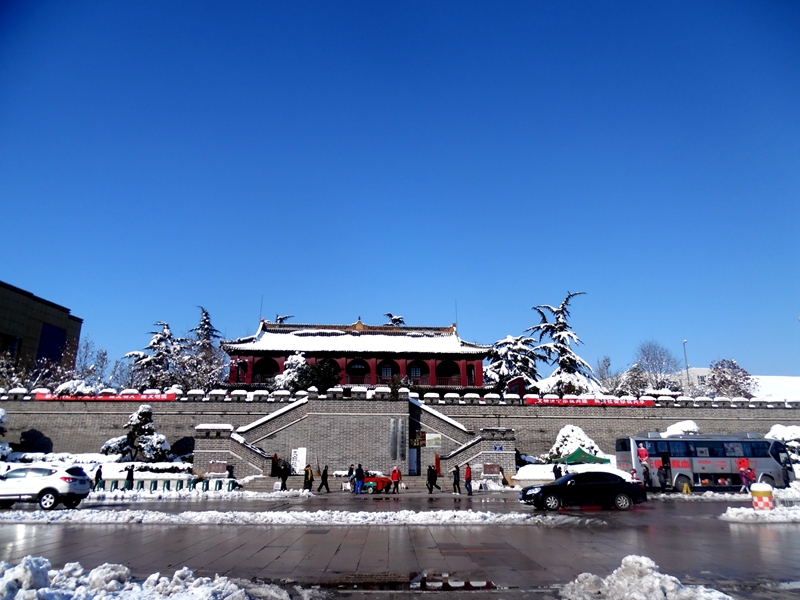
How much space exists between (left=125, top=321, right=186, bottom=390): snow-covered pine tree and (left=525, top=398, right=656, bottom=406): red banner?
31.0m

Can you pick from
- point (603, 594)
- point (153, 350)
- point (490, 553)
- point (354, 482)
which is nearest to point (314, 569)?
point (490, 553)

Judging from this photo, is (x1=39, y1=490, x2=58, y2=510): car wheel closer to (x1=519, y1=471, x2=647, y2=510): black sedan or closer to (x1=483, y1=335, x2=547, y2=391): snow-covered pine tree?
(x1=519, y1=471, x2=647, y2=510): black sedan

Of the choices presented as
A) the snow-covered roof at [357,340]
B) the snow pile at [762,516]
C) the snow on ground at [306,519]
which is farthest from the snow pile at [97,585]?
the snow-covered roof at [357,340]

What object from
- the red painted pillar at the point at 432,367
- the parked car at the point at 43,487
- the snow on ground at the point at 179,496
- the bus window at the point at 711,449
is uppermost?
the red painted pillar at the point at 432,367

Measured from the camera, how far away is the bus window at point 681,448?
26.0 metres

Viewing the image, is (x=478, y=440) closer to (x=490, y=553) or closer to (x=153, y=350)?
(x=490, y=553)

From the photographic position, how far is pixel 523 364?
166ft

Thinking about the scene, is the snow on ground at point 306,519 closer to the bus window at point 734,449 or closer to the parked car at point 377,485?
the parked car at point 377,485

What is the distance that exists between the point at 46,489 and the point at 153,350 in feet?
129

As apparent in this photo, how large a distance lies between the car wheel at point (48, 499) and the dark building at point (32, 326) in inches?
2045

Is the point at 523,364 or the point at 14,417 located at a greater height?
the point at 523,364

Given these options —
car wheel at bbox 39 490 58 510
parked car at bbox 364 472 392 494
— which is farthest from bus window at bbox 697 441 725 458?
car wheel at bbox 39 490 58 510

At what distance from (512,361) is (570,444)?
20.0m

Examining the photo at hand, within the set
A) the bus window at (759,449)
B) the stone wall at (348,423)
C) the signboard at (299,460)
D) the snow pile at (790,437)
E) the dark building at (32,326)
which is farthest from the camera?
the dark building at (32,326)
